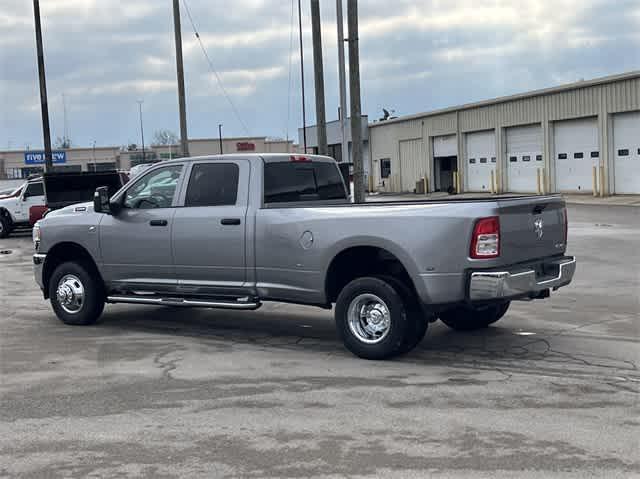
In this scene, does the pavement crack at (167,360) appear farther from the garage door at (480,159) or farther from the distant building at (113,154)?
the distant building at (113,154)

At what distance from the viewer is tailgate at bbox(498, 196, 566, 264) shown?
7684 millimetres

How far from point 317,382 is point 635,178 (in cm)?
3011

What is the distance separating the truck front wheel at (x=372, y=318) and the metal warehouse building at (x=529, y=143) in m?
28.5

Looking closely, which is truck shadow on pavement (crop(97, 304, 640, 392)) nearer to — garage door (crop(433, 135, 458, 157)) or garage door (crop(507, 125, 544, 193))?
garage door (crop(507, 125, 544, 193))

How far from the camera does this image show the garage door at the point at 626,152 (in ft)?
113

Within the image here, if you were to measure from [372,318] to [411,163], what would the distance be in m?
44.4

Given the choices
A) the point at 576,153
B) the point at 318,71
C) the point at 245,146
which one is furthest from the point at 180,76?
the point at 245,146

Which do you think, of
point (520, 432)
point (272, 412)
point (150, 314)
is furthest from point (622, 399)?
point (150, 314)

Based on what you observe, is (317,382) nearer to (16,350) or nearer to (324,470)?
(324,470)

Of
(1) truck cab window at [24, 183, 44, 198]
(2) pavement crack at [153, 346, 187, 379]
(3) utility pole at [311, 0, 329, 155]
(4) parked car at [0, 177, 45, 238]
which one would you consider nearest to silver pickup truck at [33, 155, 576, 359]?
(2) pavement crack at [153, 346, 187, 379]

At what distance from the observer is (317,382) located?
7355 mm

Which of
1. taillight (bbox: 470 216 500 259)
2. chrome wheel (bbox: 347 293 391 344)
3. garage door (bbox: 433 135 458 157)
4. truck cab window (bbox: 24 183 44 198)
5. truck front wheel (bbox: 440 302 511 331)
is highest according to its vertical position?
garage door (bbox: 433 135 458 157)

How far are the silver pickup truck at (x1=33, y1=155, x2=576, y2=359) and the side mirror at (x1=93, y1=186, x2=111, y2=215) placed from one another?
0.04ft

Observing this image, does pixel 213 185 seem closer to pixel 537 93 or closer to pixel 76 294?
pixel 76 294
